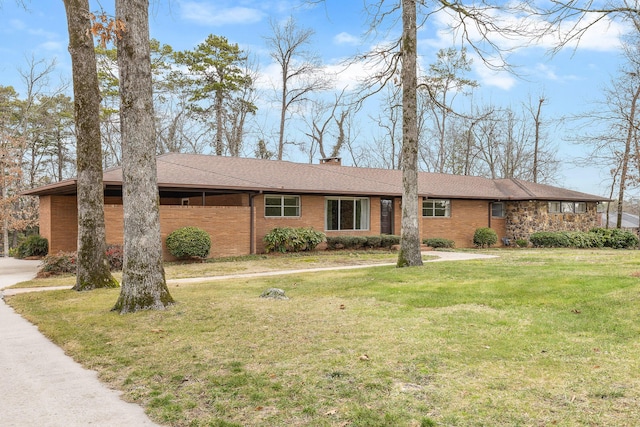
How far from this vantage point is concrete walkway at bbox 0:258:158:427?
372 centimetres

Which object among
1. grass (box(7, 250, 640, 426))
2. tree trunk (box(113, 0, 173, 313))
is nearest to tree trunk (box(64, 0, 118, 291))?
grass (box(7, 250, 640, 426))

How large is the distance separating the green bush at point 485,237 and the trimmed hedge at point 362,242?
237 inches

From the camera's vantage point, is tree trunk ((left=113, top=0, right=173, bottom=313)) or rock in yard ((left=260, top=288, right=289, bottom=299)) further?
rock in yard ((left=260, top=288, right=289, bottom=299))

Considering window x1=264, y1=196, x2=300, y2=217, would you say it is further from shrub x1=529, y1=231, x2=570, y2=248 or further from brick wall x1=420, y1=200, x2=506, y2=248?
shrub x1=529, y1=231, x2=570, y2=248

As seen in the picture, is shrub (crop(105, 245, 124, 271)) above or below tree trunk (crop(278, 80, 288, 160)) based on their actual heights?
below

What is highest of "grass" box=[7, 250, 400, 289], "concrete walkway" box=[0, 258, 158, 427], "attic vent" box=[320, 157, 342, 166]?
"attic vent" box=[320, 157, 342, 166]

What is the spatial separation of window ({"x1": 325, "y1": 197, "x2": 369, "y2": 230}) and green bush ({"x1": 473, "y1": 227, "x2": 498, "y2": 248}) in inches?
265

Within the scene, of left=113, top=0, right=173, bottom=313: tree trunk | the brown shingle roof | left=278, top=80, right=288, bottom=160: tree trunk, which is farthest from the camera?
left=278, top=80, right=288, bottom=160: tree trunk

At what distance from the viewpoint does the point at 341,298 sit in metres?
8.52

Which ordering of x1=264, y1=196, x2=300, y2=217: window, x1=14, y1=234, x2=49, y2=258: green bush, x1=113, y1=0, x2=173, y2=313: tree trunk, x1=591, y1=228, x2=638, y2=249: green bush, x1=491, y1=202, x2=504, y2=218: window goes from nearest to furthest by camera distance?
x1=113, y1=0, x2=173, y2=313: tree trunk < x1=14, y1=234, x2=49, y2=258: green bush < x1=264, y1=196, x2=300, y2=217: window < x1=591, y1=228, x2=638, y2=249: green bush < x1=491, y1=202, x2=504, y2=218: window

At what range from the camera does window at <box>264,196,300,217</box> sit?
20.1 meters

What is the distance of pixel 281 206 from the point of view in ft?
66.9

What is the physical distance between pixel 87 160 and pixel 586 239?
24782 mm

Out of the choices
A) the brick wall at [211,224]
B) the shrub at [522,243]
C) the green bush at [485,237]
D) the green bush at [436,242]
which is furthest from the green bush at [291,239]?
the shrub at [522,243]
